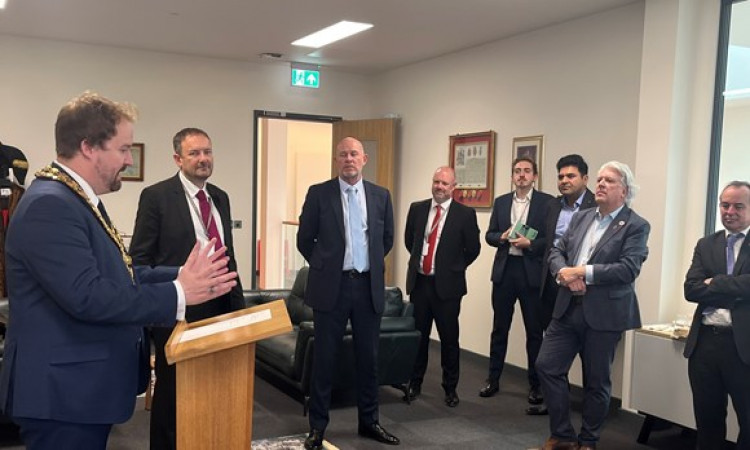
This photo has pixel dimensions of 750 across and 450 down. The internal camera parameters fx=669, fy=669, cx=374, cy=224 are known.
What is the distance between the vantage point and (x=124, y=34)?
623cm

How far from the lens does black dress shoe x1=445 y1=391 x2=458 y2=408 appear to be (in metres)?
4.78

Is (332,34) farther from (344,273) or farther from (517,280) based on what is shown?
(344,273)

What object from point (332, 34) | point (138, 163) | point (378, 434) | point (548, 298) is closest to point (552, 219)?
point (548, 298)

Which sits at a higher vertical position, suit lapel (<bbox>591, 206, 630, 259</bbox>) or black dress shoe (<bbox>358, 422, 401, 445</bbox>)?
suit lapel (<bbox>591, 206, 630, 259</bbox>)

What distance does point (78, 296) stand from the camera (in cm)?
160

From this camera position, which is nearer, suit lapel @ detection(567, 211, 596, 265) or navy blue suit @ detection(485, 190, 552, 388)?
suit lapel @ detection(567, 211, 596, 265)

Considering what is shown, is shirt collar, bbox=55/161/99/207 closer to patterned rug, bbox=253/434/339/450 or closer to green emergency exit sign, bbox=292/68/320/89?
patterned rug, bbox=253/434/339/450

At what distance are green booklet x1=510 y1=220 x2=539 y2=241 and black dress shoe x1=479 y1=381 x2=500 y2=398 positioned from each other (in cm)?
117

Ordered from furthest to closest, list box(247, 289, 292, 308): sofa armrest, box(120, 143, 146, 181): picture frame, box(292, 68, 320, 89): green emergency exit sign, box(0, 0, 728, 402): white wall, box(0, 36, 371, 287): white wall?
1. box(292, 68, 320, 89): green emergency exit sign
2. box(120, 143, 146, 181): picture frame
3. box(0, 36, 371, 287): white wall
4. box(247, 289, 292, 308): sofa armrest
5. box(0, 0, 728, 402): white wall

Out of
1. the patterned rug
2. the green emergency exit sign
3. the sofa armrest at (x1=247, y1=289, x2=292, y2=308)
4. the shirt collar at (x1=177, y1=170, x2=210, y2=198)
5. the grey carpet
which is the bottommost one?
the grey carpet

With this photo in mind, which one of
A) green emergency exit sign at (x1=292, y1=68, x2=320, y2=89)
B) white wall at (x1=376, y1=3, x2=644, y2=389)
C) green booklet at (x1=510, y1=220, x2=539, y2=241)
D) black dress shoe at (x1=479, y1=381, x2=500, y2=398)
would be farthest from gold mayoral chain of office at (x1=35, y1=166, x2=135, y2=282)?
green emergency exit sign at (x1=292, y1=68, x2=320, y2=89)

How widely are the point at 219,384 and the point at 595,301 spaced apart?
2.36 metres

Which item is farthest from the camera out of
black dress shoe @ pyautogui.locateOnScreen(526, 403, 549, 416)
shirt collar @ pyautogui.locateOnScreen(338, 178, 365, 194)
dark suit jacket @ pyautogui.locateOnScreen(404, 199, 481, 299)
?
dark suit jacket @ pyautogui.locateOnScreen(404, 199, 481, 299)

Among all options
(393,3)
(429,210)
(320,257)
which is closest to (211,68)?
(393,3)
